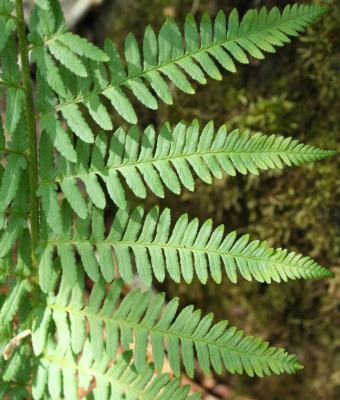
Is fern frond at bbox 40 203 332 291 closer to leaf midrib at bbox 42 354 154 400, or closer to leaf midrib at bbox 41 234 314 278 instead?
leaf midrib at bbox 41 234 314 278

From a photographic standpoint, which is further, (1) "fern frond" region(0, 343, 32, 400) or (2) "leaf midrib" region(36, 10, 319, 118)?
(1) "fern frond" region(0, 343, 32, 400)

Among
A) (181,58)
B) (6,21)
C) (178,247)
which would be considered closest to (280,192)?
(178,247)

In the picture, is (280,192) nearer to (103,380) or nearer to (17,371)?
(103,380)

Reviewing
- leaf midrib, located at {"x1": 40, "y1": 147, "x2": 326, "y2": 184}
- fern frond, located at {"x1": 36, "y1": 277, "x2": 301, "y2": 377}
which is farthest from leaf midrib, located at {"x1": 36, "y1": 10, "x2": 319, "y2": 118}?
fern frond, located at {"x1": 36, "y1": 277, "x2": 301, "y2": 377}

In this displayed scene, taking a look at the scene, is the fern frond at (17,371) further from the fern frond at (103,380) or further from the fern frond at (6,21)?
the fern frond at (6,21)

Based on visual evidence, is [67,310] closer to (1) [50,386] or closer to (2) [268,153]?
(1) [50,386]

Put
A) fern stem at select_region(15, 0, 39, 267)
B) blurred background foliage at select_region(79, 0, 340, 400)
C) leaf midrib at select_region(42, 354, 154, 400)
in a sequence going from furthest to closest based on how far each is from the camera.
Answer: blurred background foliage at select_region(79, 0, 340, 400), leaf midrib at select_region(42, 354, 154, 400), fern stem at select_region(15, 0, 39, 267)

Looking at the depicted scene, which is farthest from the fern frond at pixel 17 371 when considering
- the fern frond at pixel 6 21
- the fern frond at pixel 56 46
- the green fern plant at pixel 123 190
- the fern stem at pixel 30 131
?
the fern frond at pixel 6 21
